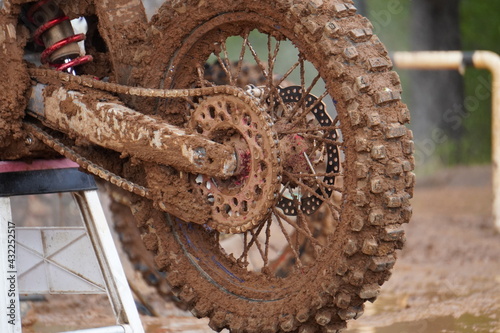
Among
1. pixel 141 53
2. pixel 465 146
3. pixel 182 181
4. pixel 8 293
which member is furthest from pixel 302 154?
pixel 465 146

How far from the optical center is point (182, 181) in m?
2.92

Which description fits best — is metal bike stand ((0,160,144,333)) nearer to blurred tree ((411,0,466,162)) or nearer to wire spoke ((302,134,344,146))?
wire spoke ((302,134,344,146))

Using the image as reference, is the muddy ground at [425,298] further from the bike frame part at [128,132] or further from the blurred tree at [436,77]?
the blurred tree at [436,77]

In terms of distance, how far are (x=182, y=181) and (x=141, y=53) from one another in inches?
19.9

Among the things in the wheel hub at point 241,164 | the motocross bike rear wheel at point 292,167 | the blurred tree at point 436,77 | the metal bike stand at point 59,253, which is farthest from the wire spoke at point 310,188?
the blurred tree at point 436,77

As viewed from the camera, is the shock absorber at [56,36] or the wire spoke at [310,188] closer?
the wire spoke at [310,188]

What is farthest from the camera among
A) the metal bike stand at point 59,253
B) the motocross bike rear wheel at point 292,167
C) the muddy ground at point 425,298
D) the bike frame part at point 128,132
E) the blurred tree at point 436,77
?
the blurred tree at point 436,77

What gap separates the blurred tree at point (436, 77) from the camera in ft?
40.6

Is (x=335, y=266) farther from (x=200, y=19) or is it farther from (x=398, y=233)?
(x=200, y=19)

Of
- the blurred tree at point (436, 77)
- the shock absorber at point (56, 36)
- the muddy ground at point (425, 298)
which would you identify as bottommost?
the muddy ground at point (425, 298)

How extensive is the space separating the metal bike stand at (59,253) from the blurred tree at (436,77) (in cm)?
949

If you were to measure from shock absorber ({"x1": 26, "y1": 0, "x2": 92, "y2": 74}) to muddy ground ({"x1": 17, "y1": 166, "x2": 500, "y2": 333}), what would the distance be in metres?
1.33

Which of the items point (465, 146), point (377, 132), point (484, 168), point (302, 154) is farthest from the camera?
point (465, 146)

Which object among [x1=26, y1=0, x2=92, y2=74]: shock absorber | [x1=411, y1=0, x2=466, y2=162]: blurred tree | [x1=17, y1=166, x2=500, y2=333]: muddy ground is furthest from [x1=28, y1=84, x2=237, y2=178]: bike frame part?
[x1=411, y1=0, x2=466, y2=162]: blurred tree
